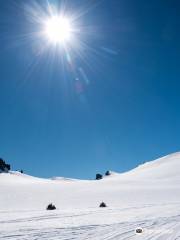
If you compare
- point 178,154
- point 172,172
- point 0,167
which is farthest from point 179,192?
point 178,154

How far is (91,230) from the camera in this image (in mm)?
10398

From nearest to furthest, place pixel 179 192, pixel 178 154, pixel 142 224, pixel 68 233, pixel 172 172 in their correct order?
pixel 68 233, pixel 142 224, pixel 179 192, pixel 172 172, pixel 178 154

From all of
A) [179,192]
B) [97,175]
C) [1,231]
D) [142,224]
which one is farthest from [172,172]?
[1,231]

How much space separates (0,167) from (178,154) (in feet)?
169

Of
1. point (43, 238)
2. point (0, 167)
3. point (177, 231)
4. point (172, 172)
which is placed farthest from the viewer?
point (0, 167)

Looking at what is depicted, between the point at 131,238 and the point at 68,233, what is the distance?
6.68 ft

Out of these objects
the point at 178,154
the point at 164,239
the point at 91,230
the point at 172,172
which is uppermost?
the point at 178,154

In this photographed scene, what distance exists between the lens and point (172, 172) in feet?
205

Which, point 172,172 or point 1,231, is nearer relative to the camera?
point 1,231

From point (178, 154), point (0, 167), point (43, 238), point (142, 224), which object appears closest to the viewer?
point (43, 238)

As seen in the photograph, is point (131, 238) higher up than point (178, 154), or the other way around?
point (178, 154)

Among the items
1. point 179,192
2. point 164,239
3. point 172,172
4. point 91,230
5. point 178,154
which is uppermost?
point 178,154

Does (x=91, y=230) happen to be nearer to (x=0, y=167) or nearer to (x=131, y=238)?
(x=131, y=238)

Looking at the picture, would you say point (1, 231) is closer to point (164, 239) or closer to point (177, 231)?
point (164, 239)
